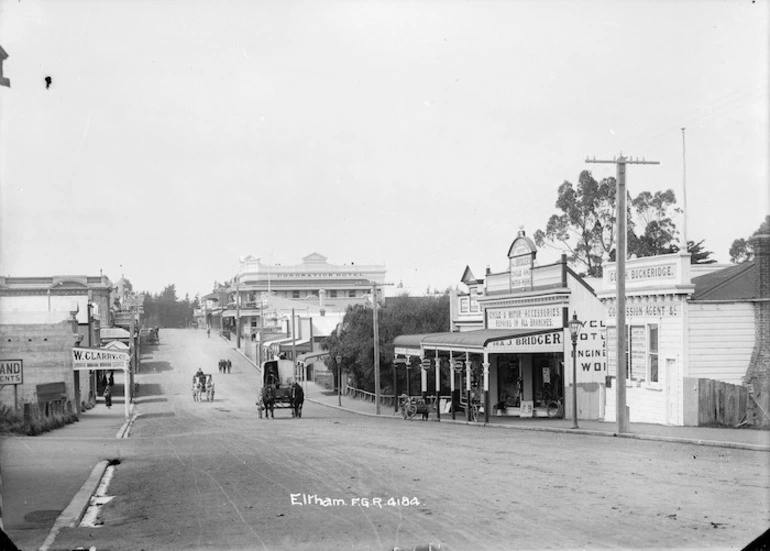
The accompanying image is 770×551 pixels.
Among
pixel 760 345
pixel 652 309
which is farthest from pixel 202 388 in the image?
pixel 760 345

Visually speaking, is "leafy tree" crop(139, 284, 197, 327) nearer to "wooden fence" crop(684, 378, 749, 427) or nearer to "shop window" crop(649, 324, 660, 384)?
"shop window" crop(649, 324, 660, 384)

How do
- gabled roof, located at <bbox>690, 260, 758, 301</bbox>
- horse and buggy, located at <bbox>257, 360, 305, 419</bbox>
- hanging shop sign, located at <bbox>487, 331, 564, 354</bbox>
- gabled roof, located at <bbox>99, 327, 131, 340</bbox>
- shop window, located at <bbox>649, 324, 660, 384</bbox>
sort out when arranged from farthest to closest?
gabled roof, located at <bbox>99, 327, 131, 340</bbox>, horse and buggy, located at <bbox>257, 360, 305, 419</bbox>, hanging shop sign, located at <bbox>487, 331, 564, 354</bbox>, shop window, located at <bbox>649, 324, 660, 384</bbox>, gabled roof, located at <bbox>690, 260, 758, 301</bbox>

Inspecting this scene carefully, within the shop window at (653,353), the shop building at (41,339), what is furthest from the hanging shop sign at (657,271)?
the shop building at (41,339)

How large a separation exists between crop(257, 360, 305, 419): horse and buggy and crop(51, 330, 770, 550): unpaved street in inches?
485

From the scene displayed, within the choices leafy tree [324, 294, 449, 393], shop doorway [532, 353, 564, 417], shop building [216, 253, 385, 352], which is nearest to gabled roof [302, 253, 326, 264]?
shop building [216, 253, 385, 352]

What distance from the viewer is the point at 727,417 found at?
20828 mm

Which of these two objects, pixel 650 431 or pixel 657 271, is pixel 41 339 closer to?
pixel 650 431

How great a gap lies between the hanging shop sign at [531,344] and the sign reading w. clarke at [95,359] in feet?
39.3

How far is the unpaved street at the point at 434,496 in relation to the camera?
355 inches

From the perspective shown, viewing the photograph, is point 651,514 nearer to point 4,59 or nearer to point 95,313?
point 4,59

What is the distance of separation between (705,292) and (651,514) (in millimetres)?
13572

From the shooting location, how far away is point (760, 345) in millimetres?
21141

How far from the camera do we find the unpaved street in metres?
9.01

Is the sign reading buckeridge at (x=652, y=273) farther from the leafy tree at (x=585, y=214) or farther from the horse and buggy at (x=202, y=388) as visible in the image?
the horse and buggy at (x=202, y=388)
